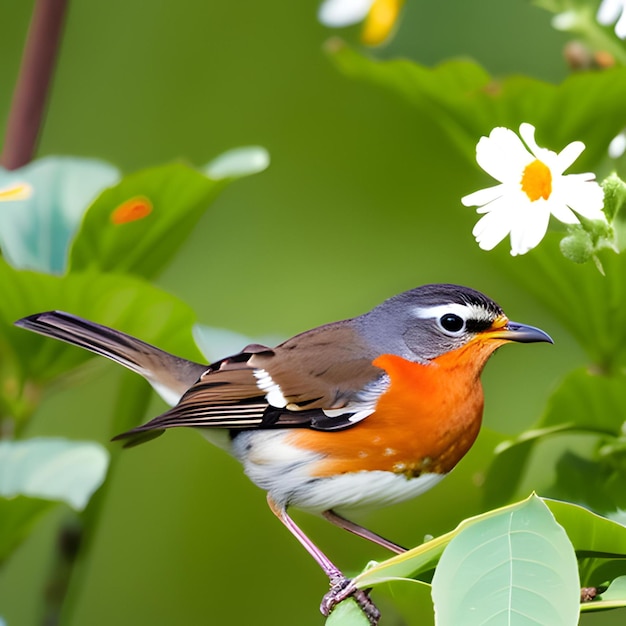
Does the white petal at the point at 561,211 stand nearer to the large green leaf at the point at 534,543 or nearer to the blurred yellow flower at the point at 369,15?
the large green leaf at the point at 534,543

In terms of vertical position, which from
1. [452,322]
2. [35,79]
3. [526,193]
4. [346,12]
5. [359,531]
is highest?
[35,79]

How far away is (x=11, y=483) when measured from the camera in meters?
0.79

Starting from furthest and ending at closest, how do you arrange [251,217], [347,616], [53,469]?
[251,217] → [53,469] → [347,616]

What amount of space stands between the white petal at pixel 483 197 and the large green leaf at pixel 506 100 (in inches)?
8.1

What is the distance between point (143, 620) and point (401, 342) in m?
0.84

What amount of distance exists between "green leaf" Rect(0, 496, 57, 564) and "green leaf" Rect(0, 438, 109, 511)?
→ 2cm

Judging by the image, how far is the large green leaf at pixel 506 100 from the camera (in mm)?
860

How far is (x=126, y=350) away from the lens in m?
0.88

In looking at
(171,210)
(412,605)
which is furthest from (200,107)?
(412,605)

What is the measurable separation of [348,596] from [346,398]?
0.22 metres

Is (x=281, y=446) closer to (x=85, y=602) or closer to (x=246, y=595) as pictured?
(x=246, y=595)

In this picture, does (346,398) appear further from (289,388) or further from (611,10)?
(611,10)

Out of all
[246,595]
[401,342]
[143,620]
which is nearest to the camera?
[401,342]

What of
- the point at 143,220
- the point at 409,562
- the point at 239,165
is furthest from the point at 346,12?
the point at 409,562
